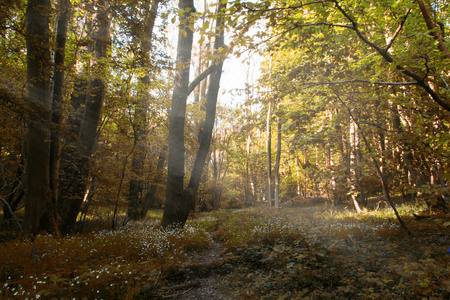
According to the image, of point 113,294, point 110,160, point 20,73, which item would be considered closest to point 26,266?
point 113,294

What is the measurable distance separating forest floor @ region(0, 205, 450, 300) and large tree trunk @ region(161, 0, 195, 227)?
115 centimetres

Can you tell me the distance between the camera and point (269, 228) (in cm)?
556

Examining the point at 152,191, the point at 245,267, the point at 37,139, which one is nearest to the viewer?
the point at 245,267

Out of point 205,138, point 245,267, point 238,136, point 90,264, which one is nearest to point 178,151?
point 205,138

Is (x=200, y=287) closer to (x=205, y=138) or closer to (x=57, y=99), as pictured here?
(x=205, y=138)

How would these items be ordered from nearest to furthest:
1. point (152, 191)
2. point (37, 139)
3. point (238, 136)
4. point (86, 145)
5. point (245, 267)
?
point (245, 267) → point (37, 139) → point (238, 136) → point (86, 145) → point (152, 191)

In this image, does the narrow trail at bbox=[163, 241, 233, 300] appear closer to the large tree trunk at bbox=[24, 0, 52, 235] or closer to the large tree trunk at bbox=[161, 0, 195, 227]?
the large tree trunk at bbox=[161, 0, 195, 227]

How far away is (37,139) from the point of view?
509 cm

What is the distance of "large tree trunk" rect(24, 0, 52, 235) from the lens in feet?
16.1

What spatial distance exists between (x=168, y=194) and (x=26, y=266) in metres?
3.68

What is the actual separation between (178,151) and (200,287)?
408cm

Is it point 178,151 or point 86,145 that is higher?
point 86,145

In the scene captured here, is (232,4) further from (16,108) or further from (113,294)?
(16,108)

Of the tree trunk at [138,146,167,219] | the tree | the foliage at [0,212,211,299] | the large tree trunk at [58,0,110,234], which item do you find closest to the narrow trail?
the foliage at [0,212,211,299]
